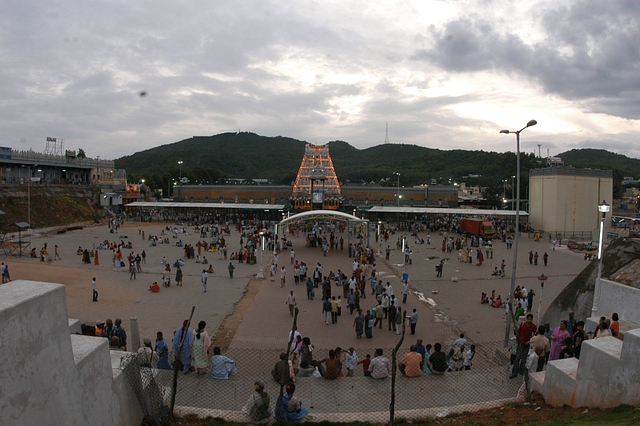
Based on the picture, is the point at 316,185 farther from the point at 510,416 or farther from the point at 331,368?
the point at 510,416

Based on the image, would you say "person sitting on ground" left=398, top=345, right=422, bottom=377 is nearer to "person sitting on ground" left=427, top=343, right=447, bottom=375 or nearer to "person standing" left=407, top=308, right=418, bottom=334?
"person sitting on ground" left=427, top=343, right=447, bottom=375

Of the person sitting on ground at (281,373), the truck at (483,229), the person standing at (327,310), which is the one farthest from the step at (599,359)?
the truck at (483,229)

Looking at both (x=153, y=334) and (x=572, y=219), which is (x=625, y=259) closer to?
(x=153, y=334)

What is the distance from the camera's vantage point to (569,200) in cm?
4744

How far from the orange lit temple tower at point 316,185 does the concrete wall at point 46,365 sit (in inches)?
2165

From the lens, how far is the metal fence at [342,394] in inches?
275

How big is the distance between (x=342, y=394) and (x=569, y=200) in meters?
47.8

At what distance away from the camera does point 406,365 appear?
349 inches

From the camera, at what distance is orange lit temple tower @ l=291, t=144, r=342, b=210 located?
64562 millimetres

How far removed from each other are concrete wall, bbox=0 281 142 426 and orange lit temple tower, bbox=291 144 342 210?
5499cm

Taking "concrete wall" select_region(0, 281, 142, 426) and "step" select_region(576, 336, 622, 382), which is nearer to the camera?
"concrete wall" select_region(0, 281, 142, 426)

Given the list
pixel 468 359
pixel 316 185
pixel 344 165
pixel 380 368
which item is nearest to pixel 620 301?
pixel 468 359

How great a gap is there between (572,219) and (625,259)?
39.2 m

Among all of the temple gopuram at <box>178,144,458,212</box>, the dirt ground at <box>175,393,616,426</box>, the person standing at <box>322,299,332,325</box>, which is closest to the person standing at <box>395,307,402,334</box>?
the person standing at <box>322,299,332,325</box>
